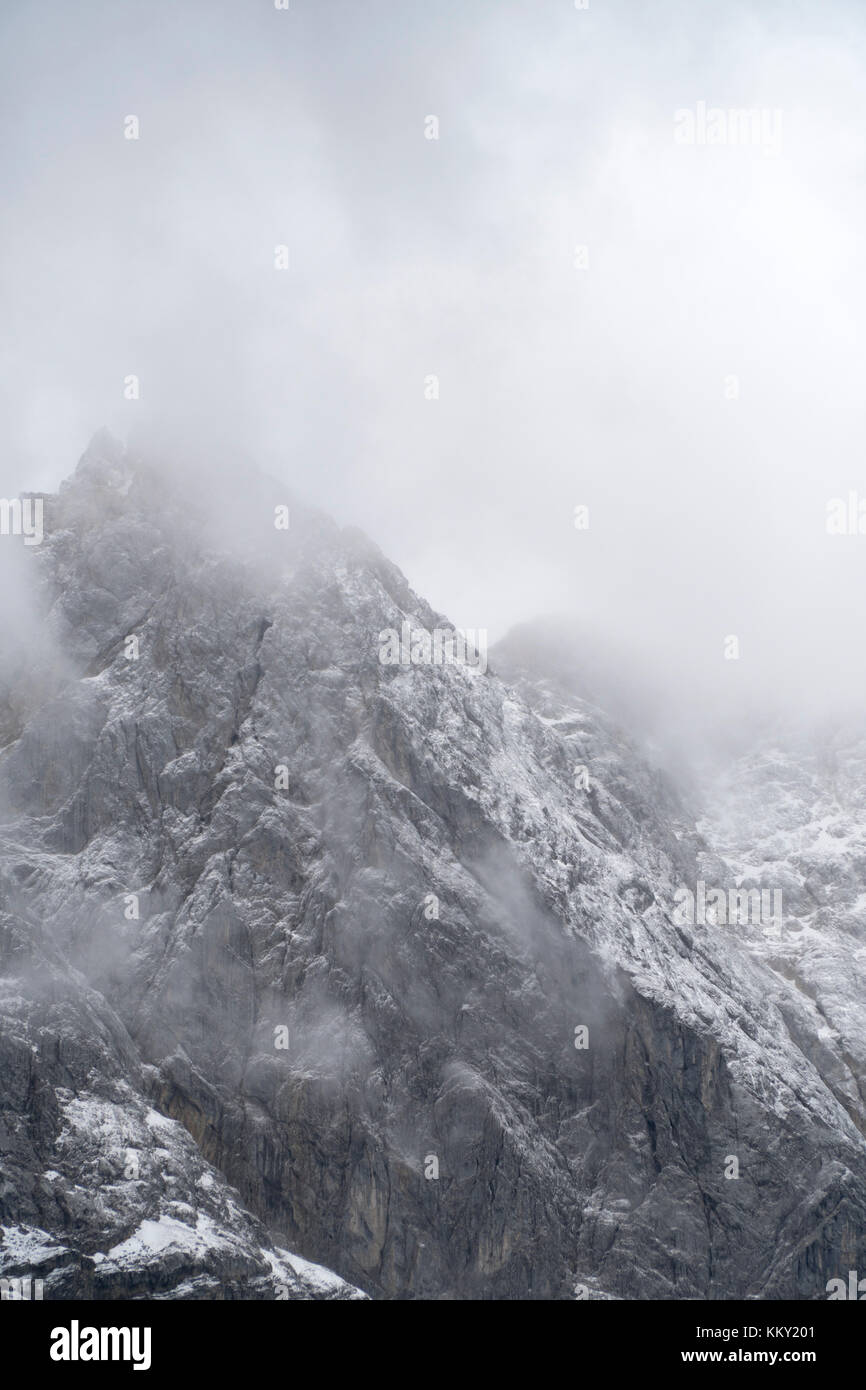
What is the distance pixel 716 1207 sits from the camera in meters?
172

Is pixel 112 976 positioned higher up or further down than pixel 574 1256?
higher up

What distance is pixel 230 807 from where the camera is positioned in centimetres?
18662

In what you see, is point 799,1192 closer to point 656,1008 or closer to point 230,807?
point 656,1008

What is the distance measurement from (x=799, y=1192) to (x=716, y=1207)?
10.4 m

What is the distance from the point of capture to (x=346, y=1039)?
17138 cm

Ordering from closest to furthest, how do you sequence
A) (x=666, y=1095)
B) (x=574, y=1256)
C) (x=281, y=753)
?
(x=574, y=1256), (x=666, y=1095), (x=281, y=753)

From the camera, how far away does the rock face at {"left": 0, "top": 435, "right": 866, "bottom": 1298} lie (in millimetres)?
156250

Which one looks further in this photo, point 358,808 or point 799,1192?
point 358,808

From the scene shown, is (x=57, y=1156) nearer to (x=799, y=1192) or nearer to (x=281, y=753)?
(x=281, y=753)

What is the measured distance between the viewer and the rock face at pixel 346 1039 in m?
156

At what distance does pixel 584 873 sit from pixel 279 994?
4532 centimetres
